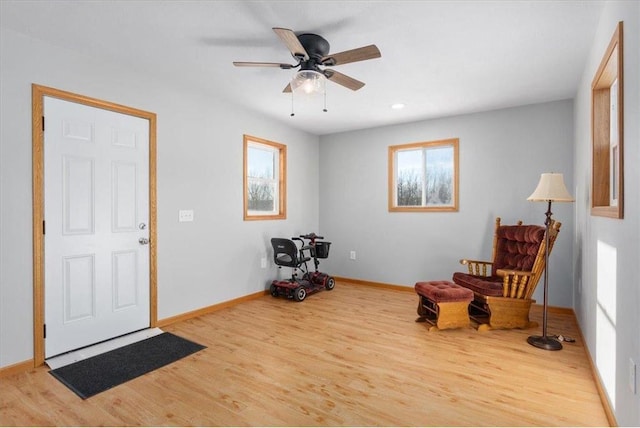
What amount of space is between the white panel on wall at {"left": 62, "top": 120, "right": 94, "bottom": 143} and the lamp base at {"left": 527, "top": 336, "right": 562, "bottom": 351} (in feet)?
14.2

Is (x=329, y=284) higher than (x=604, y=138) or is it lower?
lower

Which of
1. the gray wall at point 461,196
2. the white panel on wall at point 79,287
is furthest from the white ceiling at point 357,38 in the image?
the white panel on wall at point 79,287

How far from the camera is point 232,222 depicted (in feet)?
13.9

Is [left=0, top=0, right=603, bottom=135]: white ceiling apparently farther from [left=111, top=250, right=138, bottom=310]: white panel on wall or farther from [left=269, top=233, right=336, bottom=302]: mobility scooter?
[left=269, top=233, right=336, bottom=302]: mobility scooter

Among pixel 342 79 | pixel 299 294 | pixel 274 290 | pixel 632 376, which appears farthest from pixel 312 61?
pixel 274 290

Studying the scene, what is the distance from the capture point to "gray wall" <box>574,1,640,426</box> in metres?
1.46

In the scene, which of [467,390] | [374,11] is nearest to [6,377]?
[467,390]

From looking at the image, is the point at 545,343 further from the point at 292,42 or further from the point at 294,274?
the point at 292,42

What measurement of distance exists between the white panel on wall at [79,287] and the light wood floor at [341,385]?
456 mm

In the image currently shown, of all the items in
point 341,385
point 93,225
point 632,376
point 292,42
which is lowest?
point 341,385

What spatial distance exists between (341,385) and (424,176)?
11.4ft

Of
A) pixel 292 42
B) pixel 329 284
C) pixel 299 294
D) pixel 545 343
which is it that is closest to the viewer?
pixel 292 42

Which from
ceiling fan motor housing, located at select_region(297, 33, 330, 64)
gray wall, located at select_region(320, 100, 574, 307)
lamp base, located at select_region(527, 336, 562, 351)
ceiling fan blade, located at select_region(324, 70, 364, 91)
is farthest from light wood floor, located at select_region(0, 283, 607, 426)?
ceiling fan motor housing, located at select_region(297, 33, 330, 64)

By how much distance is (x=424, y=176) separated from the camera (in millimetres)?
4910
